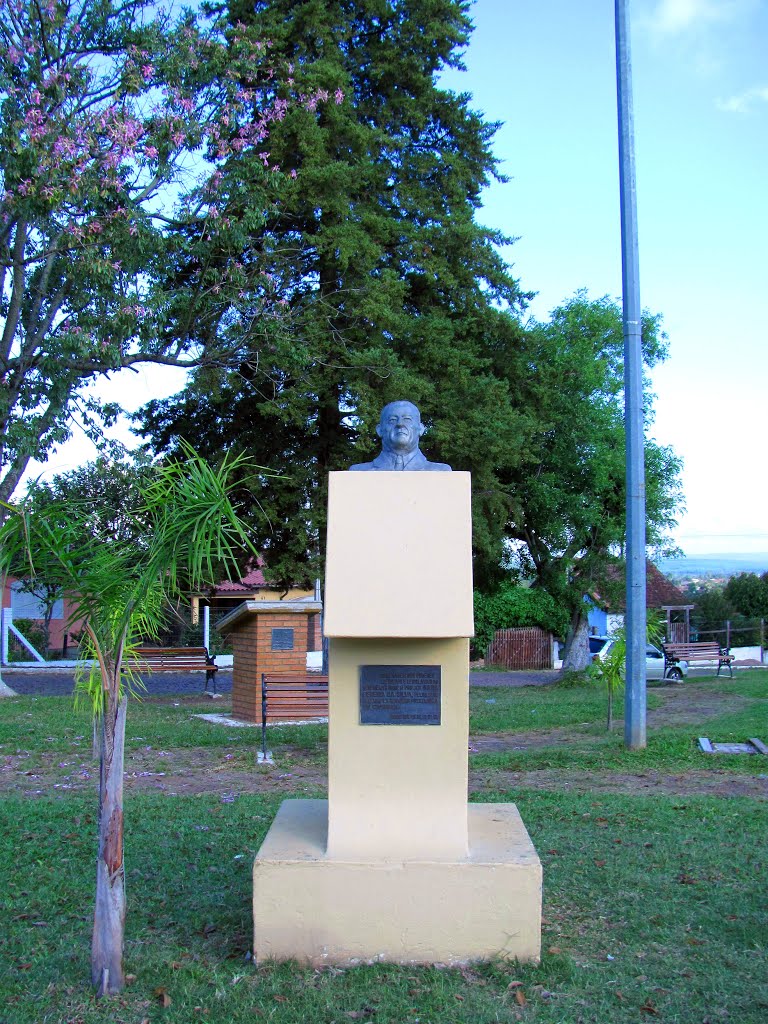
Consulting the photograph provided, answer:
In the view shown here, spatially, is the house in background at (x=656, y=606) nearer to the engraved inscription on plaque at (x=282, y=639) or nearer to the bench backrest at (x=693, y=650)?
the bench backrest at (x=693, y=650)

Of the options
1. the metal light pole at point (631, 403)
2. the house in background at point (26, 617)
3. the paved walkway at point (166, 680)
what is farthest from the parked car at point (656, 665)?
the house in background at point (26, 617)

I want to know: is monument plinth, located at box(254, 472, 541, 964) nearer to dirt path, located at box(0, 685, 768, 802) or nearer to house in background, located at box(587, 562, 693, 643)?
dirt path, located at box(0, 685, 768, 802)

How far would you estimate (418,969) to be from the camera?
477 centimetres

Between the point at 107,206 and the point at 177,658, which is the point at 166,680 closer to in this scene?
the point at 177,658

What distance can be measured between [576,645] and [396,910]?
19686 mm

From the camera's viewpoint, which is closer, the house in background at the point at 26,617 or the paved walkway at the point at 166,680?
the paved walkway at the point at 166,680

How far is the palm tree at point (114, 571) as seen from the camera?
4375mm

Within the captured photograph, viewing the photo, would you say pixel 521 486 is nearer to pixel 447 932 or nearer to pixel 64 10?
pixel 64 10

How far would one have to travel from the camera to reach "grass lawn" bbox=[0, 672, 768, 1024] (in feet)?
14.1

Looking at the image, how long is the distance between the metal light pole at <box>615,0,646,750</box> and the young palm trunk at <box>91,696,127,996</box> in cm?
750

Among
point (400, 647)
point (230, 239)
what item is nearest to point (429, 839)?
point (400, 647)

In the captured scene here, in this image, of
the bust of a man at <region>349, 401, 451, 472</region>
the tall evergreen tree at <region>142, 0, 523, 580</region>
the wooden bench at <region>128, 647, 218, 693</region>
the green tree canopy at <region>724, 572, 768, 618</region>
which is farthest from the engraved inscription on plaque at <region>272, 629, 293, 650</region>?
the green tree canopy at <region>724, 572, 768, 618</region>

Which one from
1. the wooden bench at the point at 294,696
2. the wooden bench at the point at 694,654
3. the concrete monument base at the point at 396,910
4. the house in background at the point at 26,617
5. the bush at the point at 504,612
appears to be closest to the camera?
the concrete monument base at the point at 396,910

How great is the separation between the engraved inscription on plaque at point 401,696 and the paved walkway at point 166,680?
15.7m
